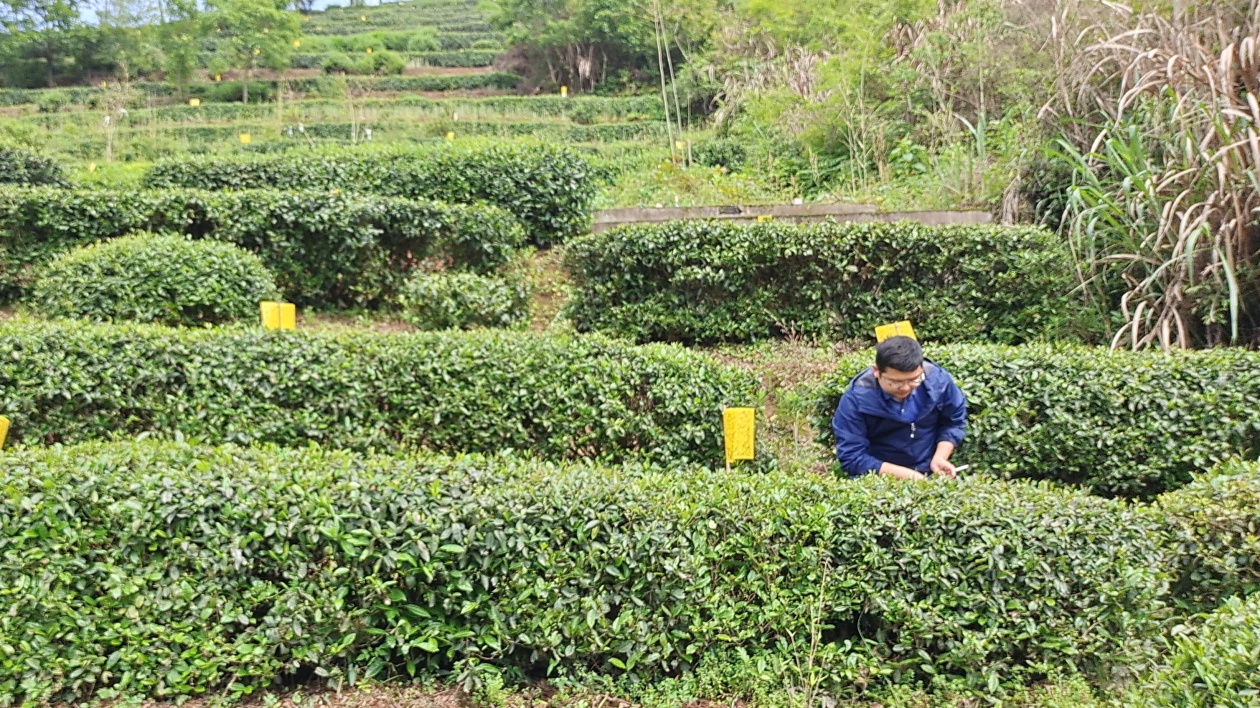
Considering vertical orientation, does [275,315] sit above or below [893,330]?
above

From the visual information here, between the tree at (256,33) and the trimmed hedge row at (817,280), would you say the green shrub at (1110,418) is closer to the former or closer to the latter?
the trimmed hedge row at (817,280)

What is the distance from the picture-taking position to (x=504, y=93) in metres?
30.7

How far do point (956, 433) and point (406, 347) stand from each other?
2.78m

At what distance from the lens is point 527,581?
2834mm

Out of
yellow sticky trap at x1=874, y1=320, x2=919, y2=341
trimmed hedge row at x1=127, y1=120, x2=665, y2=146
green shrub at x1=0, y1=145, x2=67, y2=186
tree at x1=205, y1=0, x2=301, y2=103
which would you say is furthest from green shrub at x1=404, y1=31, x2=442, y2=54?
yellow sticky trap at x1=874, y1=320, x2=919, y2=341

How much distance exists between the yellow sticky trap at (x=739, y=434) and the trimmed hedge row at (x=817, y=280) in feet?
9.66

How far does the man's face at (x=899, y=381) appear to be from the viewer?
3.65 m

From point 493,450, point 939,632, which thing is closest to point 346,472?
point 493,450

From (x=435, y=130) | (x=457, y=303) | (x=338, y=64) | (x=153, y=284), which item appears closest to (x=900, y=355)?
(x=457, y=303)

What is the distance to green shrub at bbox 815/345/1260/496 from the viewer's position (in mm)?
4219

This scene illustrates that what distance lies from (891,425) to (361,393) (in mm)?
2618

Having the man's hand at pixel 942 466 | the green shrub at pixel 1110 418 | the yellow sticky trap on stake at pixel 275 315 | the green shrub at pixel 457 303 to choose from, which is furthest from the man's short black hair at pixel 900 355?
the green shrub at pixel 457 303

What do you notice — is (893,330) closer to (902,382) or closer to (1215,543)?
(902,382)

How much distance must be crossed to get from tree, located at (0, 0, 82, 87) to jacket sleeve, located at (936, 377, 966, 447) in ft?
119
